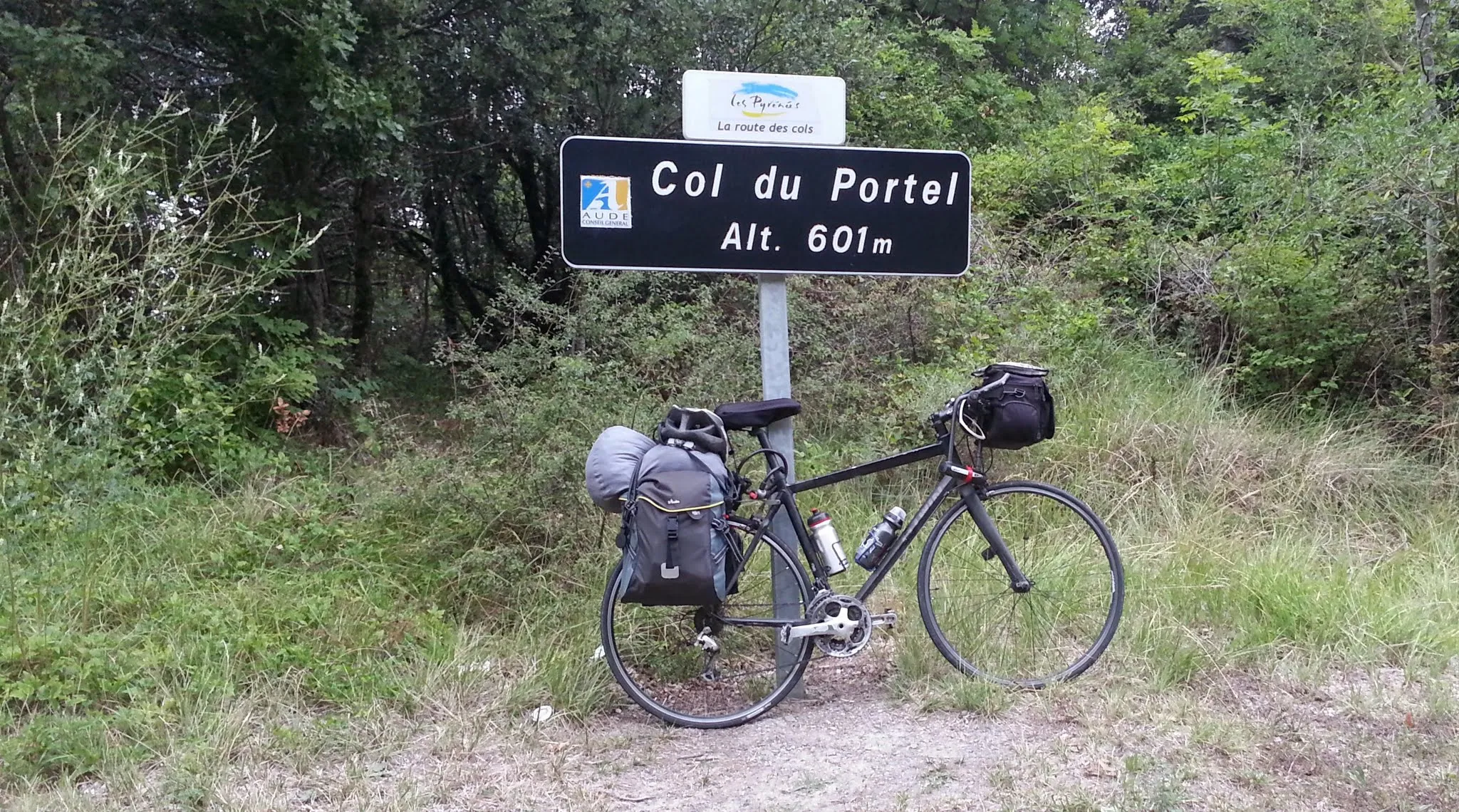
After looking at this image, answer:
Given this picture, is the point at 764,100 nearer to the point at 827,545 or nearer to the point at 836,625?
the point at 827,545

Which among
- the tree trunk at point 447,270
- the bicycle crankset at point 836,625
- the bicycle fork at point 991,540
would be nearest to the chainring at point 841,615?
the bicycle crankset at point 836,625

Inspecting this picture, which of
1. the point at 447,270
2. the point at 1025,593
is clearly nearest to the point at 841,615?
the point at 1025,593

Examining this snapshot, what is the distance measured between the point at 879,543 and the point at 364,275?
6.15 metres

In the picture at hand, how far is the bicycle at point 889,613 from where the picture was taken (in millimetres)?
3268

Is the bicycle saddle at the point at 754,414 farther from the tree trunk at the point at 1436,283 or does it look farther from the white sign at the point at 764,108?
the tree trunk at the point at 1436,283

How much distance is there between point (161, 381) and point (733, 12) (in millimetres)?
4831

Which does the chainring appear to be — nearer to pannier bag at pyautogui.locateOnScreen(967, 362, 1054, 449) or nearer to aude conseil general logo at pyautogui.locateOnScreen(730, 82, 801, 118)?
pannier bag at pyautogui.locateOnScreen(967, 362, 1054, 449)

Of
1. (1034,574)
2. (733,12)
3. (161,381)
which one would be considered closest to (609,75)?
(733,12)

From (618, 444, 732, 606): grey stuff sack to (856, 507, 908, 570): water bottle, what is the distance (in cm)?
58

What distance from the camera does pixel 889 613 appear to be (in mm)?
3346

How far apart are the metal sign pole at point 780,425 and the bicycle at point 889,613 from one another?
1 centimetres

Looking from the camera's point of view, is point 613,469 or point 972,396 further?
point 972,396

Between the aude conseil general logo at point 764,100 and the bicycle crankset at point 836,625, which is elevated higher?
the aude conseil general logo at point 764,100

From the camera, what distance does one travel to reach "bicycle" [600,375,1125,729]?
3.27m
